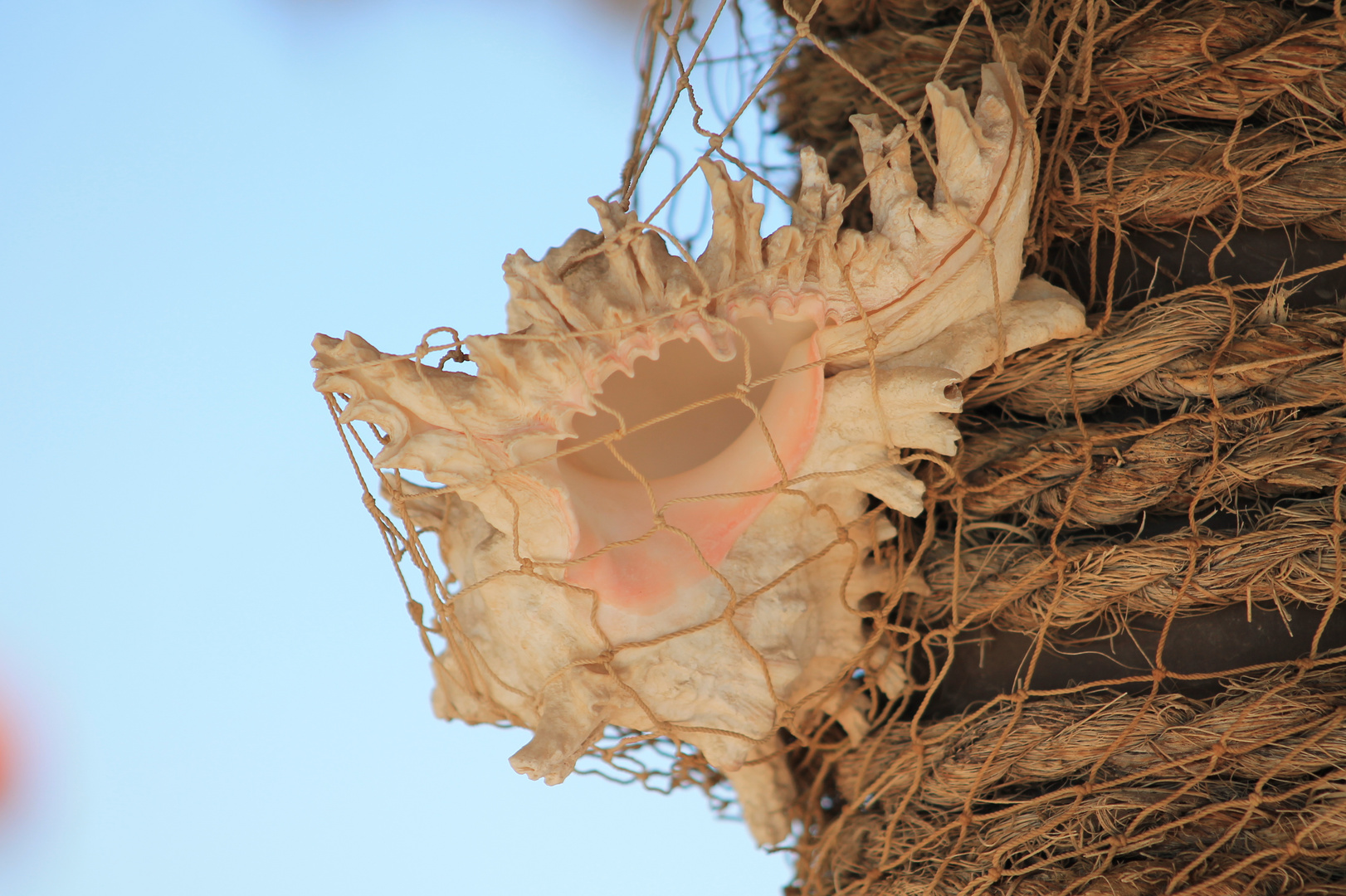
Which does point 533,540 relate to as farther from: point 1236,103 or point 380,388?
point 1236,103

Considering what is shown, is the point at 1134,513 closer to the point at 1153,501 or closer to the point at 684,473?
the point at 1153,501

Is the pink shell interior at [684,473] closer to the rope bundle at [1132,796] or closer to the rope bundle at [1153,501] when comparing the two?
the rope bundle at [1153,501]

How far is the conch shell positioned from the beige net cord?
18mm

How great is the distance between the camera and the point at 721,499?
98cm

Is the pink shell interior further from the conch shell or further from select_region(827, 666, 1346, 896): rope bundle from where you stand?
select_region(827, 666, 1346, 896): rope bundle

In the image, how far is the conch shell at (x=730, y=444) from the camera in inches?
34.1

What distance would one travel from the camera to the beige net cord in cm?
90

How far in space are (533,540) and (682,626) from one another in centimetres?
15

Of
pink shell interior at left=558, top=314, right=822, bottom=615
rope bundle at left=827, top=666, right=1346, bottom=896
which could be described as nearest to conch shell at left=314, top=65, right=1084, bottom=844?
pink shell interior at left=558, top=314, right=822, bottom=615

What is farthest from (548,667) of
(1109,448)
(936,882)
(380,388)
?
(1109,448)

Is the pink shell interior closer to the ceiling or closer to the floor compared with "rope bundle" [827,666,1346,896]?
closer to the ceiling

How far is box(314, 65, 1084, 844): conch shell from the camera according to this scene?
2.84ft

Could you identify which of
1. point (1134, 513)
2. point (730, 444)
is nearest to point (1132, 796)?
point (1134, 513)

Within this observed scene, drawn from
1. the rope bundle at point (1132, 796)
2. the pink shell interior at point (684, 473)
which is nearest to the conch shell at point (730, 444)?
the pink shell interior at point (684, 473)
